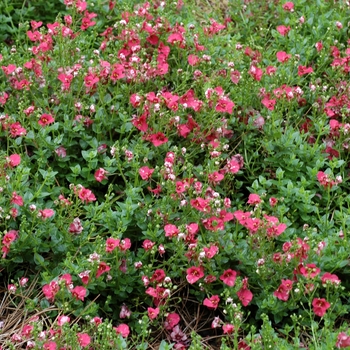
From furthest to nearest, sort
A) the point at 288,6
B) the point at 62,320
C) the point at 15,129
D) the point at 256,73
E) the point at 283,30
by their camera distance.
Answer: the point at 288,6, the point at 283,30, the point at 256,73, the point at 15,129, the point at 62,320

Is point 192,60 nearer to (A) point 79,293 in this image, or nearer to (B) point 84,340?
(A) point 79,293

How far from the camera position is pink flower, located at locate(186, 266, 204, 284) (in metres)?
3.38

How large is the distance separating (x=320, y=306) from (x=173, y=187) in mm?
920

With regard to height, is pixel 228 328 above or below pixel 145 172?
below

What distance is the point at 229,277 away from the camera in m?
3.40

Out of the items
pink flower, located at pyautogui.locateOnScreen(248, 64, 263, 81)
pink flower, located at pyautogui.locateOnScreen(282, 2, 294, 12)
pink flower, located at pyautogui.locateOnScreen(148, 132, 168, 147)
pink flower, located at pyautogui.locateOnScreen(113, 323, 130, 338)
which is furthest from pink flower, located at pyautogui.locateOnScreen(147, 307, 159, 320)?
pink flower, located at pyautogui.locateOnScreen(282, 2, 294, 12)

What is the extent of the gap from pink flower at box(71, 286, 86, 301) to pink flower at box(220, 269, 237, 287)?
2.17ft

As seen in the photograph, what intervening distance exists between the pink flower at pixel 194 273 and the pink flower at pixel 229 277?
104mm

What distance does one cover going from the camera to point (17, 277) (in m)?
3.55

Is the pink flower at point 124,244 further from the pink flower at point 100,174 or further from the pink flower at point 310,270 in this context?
the pink flower at point 310,270

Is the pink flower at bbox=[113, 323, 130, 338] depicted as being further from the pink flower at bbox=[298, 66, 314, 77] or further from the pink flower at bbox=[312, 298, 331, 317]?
the pink flower at bbox=[298, 66, 314, 77]

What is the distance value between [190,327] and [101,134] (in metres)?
1.22

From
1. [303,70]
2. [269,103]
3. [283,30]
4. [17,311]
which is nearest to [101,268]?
[17,311]

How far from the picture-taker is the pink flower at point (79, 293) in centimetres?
327
